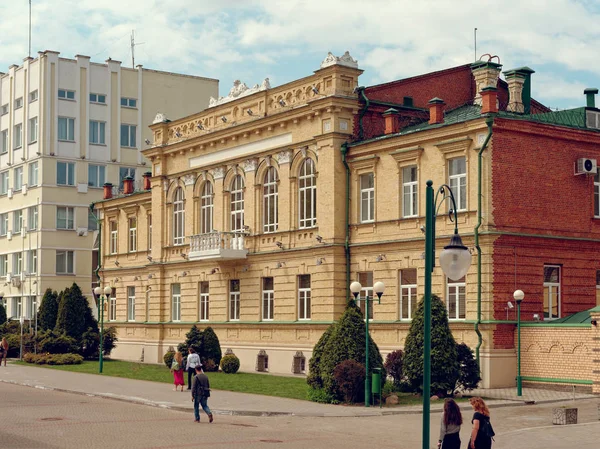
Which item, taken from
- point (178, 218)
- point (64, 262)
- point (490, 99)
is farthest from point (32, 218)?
point (490, 99)

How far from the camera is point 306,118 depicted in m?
43.4

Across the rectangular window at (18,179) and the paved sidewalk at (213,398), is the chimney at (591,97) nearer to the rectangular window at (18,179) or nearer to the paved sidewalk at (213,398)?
the paved sidewalk at (213,398)

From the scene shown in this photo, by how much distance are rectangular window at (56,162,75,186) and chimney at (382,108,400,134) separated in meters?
38.3

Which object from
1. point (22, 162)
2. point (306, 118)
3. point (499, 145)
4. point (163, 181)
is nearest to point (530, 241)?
point (499, 145)

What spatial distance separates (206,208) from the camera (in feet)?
167

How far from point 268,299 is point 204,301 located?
19.5 ft

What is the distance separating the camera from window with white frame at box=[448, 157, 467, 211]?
3697cm

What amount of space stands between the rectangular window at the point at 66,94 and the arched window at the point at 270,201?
32162 mm

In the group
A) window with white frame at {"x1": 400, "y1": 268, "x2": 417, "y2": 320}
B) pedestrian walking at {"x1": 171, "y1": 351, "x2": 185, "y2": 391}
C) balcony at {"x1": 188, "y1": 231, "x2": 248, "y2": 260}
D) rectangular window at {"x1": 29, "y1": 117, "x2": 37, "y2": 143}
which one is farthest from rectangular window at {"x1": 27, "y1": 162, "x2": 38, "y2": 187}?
window with white frame at {"x1": 400, "y1": 268, "x2": 417, "y2": 320}

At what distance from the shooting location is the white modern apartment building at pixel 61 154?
72.9 m

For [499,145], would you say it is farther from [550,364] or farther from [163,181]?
[163,181]

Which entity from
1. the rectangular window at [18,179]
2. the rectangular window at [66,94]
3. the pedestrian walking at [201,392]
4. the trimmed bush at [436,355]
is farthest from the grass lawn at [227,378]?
the rectangular window at [66,94]

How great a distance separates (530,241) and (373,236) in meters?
6.83

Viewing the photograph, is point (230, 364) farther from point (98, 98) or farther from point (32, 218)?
point (98, 98)
